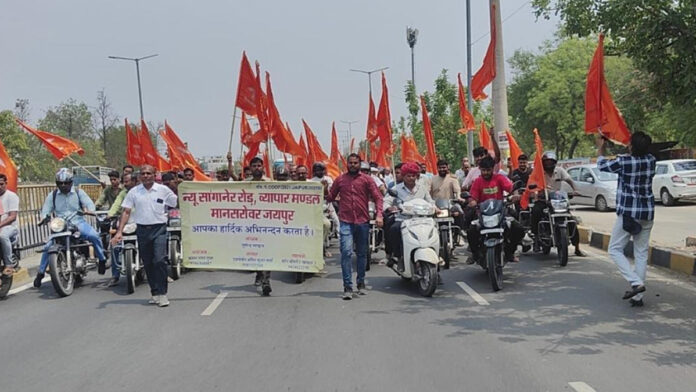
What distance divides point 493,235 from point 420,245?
0.95m

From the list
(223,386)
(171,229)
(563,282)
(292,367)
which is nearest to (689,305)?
(563,282)

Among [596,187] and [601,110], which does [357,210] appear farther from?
[596,187]

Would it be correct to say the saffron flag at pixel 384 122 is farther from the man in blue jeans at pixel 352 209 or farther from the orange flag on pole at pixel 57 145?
the orange flag on pole at pixel 57 145

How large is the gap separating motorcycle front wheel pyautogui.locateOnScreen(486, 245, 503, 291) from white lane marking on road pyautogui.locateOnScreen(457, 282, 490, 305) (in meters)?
0.29

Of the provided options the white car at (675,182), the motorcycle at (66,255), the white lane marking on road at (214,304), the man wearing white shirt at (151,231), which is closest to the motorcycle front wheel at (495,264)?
the white lane marking on road at (214,304)

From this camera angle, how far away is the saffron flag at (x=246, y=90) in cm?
1170

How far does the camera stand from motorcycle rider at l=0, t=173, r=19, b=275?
8.18m

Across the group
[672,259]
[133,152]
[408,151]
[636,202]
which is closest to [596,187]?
[408,151]

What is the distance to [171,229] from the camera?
9492 millimetres

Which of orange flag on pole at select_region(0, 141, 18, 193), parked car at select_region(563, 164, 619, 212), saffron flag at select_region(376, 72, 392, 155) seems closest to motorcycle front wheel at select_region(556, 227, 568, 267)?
saffron flag at select_region(376, 72, 392, 155)

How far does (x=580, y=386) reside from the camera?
4309 mm

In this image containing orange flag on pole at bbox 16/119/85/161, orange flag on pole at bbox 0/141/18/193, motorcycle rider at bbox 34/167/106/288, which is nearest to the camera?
motorcycle rider at bbox 34/167/106/288

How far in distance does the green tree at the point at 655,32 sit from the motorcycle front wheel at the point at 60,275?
25.6 feet

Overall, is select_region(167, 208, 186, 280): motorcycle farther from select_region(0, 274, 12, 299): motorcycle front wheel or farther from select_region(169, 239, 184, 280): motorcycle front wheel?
select_region(0, 274, 12, 299): motorcycle front wheel
